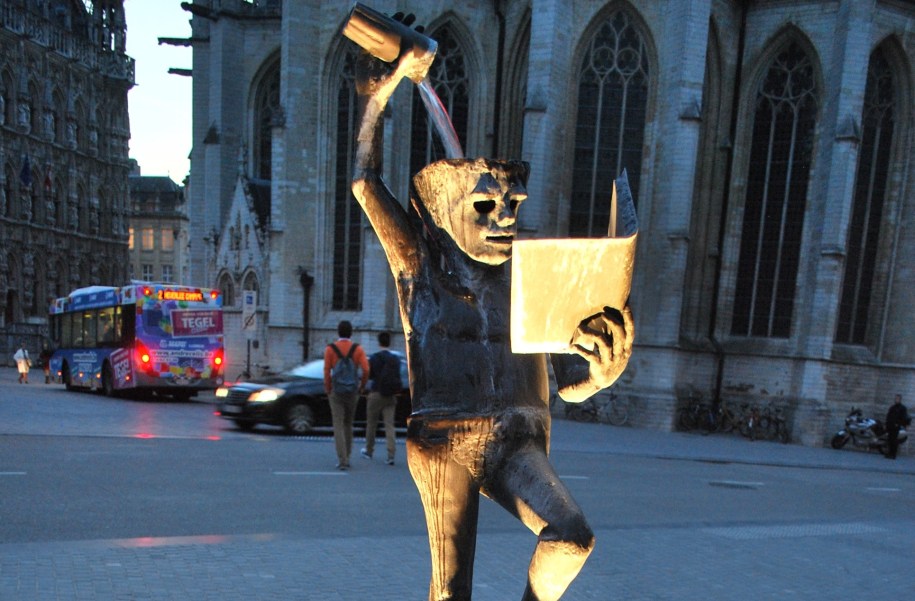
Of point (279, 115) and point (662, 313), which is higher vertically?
point (279, 115)

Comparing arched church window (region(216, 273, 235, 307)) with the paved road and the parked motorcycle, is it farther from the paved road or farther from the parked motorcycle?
the parked motorcycle

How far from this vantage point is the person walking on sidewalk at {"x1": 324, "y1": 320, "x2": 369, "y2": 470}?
897 cm

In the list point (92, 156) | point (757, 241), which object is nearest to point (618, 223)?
point (757, 241)

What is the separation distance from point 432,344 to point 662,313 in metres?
17.6

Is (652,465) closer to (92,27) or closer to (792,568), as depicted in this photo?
(792,568)

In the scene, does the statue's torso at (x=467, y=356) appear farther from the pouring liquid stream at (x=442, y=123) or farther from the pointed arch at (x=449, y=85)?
the pointed arch at (x=449, y=85)

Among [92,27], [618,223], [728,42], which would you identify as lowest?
[618,223]

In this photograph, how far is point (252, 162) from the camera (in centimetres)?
2742

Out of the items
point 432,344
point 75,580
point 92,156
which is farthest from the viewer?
point 92,156

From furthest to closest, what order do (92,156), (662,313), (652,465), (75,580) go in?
(92,156), (662,313), (652,465), (75,580)

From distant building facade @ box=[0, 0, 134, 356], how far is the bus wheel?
24.9 m

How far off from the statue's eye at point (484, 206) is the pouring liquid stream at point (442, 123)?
0.32 meters

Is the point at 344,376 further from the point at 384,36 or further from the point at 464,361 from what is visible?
the point at 384,36

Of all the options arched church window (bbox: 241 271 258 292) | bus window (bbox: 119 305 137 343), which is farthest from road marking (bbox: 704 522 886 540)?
arched church window (bbox: 241 271 258 292)
